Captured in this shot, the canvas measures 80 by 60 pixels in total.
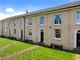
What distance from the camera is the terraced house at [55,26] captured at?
2084 cm

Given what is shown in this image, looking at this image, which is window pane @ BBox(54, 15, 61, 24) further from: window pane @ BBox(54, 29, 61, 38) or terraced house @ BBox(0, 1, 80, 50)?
window pane @ BBox(54, 29, 61, 38)

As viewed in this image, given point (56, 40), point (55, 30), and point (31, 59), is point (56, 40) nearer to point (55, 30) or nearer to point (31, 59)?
point (55, 30)

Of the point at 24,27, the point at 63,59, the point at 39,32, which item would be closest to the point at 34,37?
the point at 39,32

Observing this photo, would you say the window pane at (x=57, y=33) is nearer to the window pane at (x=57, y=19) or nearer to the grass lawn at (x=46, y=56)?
the window pane at (x=57, y=19)

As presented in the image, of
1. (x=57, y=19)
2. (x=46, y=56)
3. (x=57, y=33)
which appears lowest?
(x=46, y=56)

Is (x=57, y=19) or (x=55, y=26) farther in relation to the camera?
(x=55, y=26)

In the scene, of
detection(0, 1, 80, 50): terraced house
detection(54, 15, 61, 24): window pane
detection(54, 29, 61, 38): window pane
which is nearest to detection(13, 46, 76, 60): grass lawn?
detection(0, 1, 80, 50): terraced house

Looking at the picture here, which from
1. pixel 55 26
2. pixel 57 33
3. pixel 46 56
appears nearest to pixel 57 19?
pixel 55 26

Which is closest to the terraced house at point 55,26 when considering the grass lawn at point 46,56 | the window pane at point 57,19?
the window pane at point 57,19

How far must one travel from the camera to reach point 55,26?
24266 millimetres

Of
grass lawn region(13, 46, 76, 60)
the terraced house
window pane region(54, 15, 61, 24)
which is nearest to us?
grass lawn region(13, 46, 76, 60)

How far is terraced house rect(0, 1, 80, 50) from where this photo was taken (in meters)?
20.8

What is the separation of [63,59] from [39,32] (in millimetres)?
13377

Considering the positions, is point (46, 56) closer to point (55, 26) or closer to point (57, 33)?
point (57, 33)
